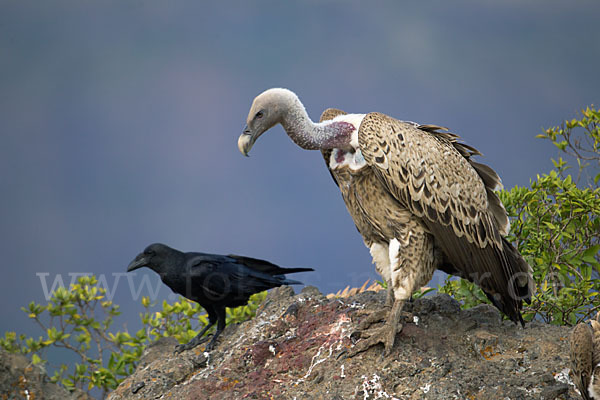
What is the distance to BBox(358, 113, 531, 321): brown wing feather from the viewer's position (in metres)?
4.07

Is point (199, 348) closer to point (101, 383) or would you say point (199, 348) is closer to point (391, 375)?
point (101, 383)

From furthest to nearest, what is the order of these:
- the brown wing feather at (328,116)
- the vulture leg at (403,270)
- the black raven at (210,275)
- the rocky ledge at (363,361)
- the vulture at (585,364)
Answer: the black raven at (210,275) → the brown wing feather at (328,116) → the vulture leg at (403,270) → the rocky ledge at (363,361) → the vulture at (585,364)

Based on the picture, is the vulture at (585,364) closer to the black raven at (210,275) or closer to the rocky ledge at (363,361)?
the rocky ledge at (363,361)

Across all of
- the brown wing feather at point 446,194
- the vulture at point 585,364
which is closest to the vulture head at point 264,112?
the brown wing feather at point 446,194

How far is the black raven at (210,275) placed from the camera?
5281 millimetres

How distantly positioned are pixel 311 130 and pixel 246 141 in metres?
0.49

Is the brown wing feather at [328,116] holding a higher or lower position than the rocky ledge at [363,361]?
higher

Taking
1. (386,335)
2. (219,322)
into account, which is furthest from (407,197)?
(219,322)

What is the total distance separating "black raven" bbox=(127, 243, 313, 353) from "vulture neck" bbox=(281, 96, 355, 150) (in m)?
1.57

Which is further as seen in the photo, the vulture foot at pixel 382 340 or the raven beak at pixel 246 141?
the vulture foot at pixel 382 340

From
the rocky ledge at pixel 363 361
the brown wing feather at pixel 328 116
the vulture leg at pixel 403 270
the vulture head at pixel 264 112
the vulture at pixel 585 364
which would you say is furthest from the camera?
the brown wing feather at pixel 328 116

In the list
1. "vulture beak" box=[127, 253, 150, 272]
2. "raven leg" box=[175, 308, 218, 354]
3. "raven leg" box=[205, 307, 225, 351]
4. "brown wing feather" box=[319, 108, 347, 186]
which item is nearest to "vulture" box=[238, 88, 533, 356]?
"brown wing feather" box=[319, 108, 347, 186]

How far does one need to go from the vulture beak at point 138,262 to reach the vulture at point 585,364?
3422 mm

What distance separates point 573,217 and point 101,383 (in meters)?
4.88
